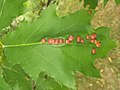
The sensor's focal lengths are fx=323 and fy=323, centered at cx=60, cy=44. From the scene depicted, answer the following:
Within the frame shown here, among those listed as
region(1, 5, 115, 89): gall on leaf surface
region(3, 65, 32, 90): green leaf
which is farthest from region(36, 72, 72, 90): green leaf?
region(1, 5, 115, 89): gall on leaf surface

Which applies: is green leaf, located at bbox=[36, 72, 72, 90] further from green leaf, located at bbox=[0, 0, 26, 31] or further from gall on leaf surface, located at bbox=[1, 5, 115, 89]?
green leaf, located at bbox=[0, 0, 26, 31]

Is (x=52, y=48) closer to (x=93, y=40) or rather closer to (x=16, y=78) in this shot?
(x=93, y=40)

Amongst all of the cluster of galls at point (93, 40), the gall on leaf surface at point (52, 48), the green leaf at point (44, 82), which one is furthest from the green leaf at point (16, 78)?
the cluster of galls at point (93, 40)

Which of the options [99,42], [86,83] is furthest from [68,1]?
[99,42]

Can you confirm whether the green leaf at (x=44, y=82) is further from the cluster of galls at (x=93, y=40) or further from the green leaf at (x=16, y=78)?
the cluster of galls at (x=93, y=40)

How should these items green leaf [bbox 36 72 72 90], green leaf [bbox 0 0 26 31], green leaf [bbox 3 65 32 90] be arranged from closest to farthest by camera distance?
green leaf [bbox 0 0 26 31]
green leaf [bbox 3 65 32 90]
green leaf [bbox 36 72 72 90]

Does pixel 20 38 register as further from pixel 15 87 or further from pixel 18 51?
pixel 15 87

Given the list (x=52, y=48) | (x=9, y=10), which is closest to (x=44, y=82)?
(x=52, y=48)
